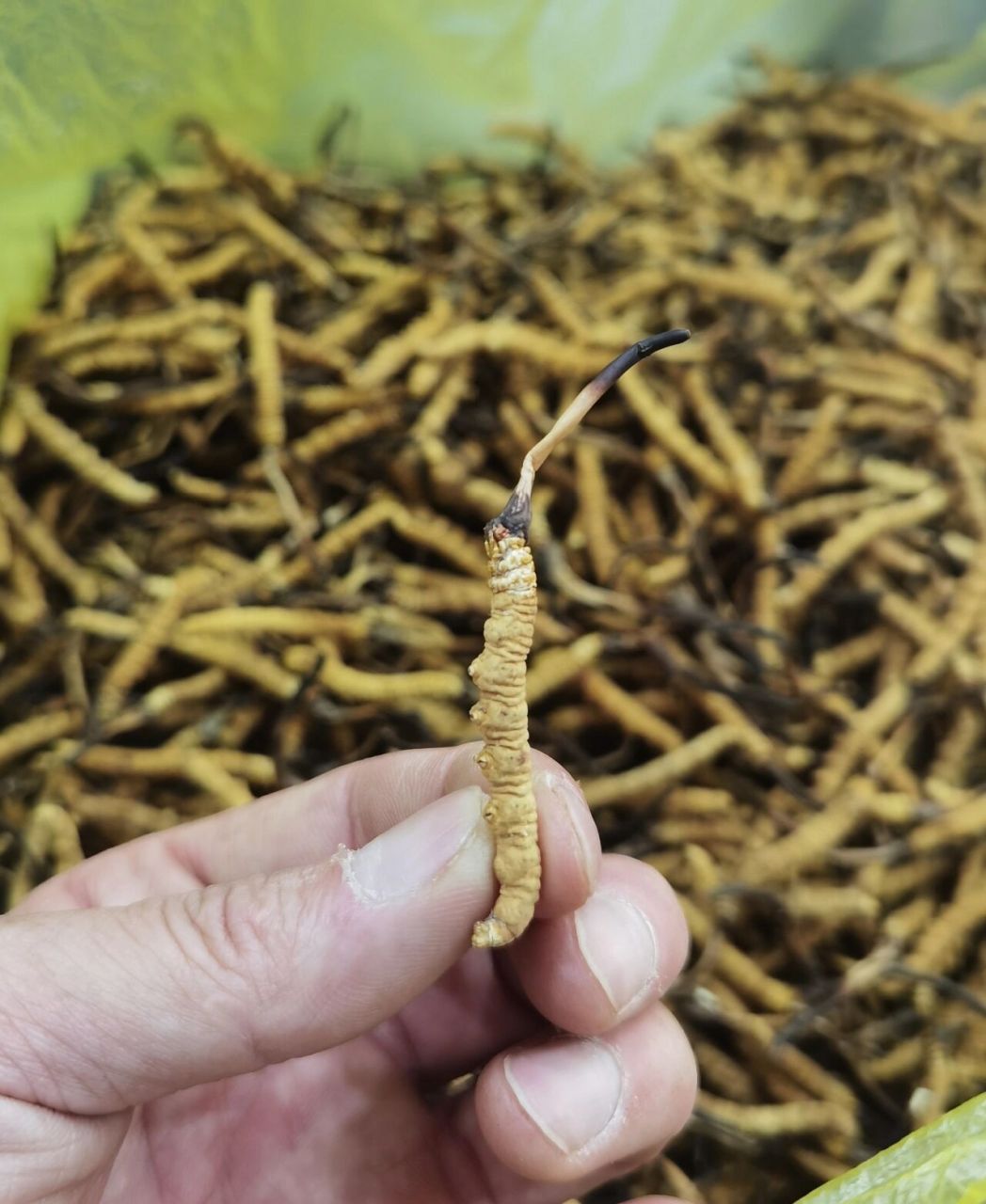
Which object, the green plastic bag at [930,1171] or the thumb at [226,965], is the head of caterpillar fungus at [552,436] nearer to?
the thumb at [226,965]

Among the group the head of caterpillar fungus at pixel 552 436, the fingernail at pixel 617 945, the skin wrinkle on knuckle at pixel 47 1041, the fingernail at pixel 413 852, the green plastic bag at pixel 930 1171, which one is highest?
the head of caterpillar fungus at pixel 552 436

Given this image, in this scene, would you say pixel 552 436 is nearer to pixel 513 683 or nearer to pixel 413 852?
pixel 513 683

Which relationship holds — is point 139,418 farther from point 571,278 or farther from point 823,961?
point 823,961

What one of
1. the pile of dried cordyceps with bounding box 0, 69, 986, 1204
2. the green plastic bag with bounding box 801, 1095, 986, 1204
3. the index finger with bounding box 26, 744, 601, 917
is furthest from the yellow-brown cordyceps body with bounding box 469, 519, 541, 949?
the pile of dried cordyceps with bounding box 0, 69, 986, 1204

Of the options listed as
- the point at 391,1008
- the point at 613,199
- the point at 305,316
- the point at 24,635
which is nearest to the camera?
the point at 391,1008

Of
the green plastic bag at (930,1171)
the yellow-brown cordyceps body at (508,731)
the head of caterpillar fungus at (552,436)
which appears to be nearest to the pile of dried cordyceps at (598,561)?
the green plastic bag at (930,1171)

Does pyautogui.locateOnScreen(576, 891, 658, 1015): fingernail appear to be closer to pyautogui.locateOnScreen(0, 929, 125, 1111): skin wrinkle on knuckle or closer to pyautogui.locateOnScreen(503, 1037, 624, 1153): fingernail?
pyautogui.locateOnScreen(503, 1037, 624, 1153): fingernail

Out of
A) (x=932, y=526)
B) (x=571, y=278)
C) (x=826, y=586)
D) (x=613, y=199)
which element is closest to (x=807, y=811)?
(x=826, y=586)
